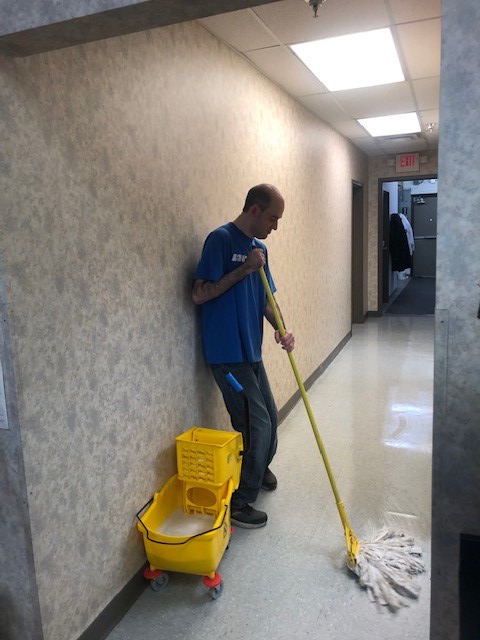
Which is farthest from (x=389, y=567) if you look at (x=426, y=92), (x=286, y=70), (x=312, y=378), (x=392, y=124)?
(x=392, y=124)

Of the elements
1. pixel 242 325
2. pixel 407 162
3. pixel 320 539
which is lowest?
pixel 320 539

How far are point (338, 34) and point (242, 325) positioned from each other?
165cm

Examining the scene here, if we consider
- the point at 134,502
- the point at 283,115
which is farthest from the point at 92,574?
the point at 283,115

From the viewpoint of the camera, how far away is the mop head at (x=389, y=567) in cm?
192

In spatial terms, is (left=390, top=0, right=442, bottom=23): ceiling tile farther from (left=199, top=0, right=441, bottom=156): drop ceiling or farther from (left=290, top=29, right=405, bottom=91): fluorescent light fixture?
(left=290, top=29, right=405, bottom=91): fluorescent light fixture

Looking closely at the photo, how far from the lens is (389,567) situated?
205cm

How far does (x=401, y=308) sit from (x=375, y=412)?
5.33 m

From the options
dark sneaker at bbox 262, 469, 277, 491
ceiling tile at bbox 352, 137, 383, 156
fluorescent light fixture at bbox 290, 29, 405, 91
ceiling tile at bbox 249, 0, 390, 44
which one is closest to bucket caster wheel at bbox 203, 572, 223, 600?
dark sneaker at bbox 262, 469, 277, 491

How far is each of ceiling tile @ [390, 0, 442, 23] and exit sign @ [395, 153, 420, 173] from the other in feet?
16.7

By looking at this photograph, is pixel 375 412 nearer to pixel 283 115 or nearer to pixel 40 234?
pixel 283 115

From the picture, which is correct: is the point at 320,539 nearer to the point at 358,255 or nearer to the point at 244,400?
the point at 244,400

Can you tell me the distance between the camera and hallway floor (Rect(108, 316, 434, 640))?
1.81m

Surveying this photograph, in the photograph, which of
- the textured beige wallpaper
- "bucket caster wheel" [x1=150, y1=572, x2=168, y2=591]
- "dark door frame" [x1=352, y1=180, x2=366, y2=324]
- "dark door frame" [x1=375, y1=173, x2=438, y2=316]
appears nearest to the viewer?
the textured beige wallpaper

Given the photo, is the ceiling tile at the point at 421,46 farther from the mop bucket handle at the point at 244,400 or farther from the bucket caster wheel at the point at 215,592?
the bucket caster wheel at the point at 215,592
